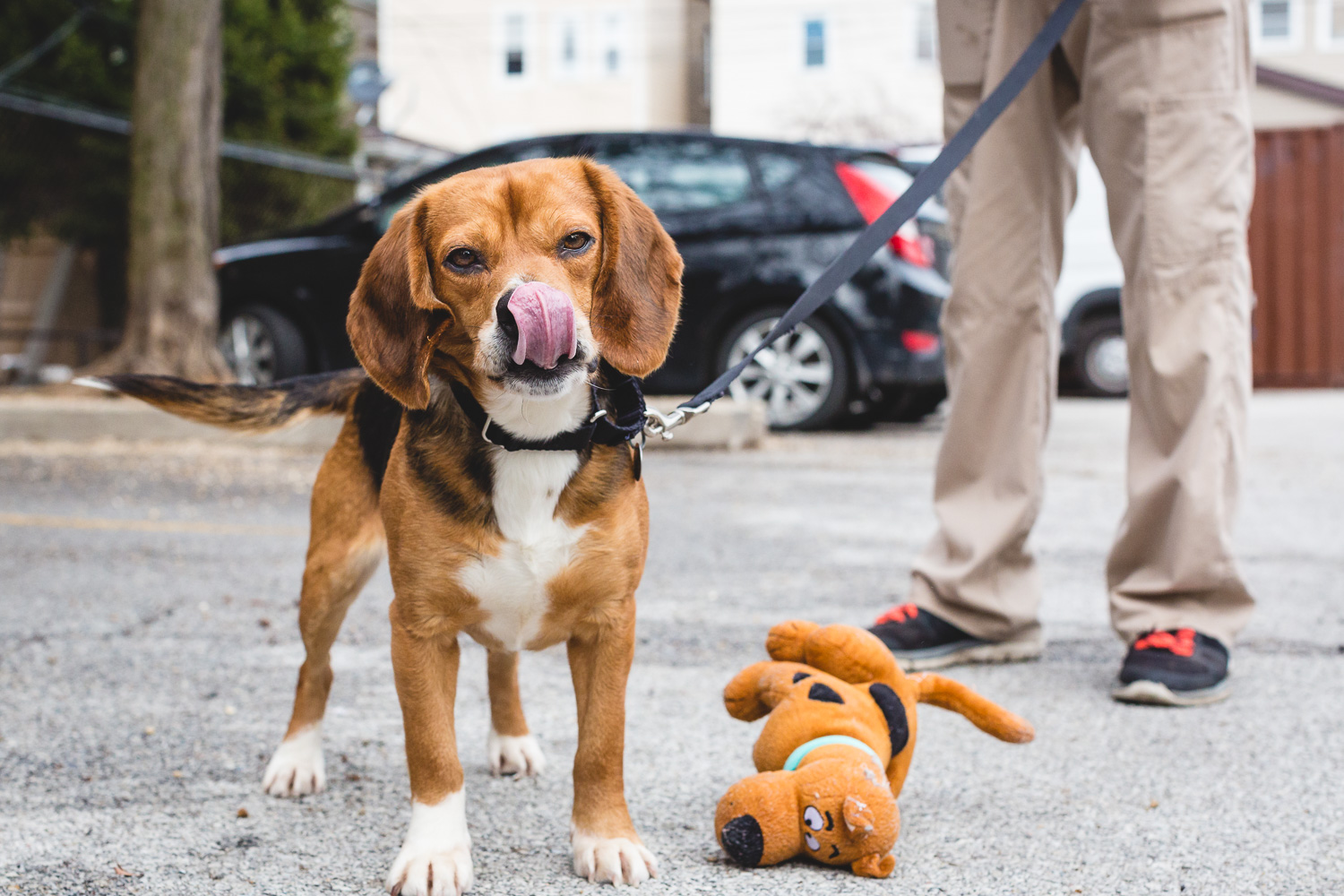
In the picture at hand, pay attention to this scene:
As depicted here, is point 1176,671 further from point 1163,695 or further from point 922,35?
point 922,35

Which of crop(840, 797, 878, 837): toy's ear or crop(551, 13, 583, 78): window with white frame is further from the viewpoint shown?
crop(551, 13, 583, 78): window with white frame

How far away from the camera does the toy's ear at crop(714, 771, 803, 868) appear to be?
1.89m

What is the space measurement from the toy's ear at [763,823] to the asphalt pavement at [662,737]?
0.04 meters

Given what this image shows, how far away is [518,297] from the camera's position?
1729mm

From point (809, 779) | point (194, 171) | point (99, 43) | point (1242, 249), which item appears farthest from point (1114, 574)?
point (99, 43)

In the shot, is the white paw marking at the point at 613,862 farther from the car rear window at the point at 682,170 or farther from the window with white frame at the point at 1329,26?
the window with white frame at the point at 1329,26

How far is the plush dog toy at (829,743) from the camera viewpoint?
1873 mm

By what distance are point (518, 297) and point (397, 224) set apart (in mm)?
317

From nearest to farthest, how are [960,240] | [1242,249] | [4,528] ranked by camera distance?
[1242,249]
[960,240]
[4,528]

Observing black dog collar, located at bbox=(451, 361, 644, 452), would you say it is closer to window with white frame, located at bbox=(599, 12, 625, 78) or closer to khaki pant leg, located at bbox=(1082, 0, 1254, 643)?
khaki pant leg, located at bbox=(1082, 0, 1254, 643)

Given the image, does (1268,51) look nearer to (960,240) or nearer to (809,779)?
(960,240)

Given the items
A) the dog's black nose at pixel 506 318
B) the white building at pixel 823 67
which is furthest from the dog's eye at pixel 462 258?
the white building at pixel 823 67

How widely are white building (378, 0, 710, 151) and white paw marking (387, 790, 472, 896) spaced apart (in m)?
26.2

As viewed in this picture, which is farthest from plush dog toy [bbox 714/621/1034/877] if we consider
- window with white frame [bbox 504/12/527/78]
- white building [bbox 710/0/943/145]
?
window with white frame [bbox 504/12/527/78]
